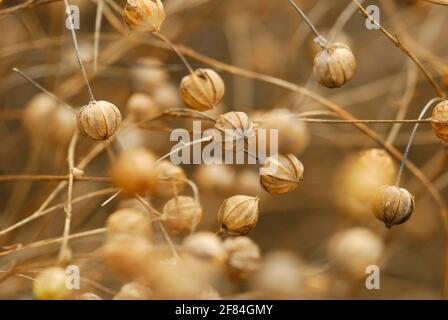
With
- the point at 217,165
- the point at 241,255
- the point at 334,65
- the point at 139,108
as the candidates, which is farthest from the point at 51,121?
the point at 334,65

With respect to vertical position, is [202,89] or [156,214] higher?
[202,89]

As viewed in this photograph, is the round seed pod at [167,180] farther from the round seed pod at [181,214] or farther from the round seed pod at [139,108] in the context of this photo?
the round seed pod at [139,108]

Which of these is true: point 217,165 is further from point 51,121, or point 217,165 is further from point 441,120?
point 441,120

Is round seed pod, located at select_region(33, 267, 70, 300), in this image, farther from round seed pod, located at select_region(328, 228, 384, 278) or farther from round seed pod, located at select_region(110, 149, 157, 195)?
round seed pod, located at select_region(328, 228, 384, 278)

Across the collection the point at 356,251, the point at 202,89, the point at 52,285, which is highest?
the point at 202,89

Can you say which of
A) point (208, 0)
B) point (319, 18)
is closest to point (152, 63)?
point (208, 0)
